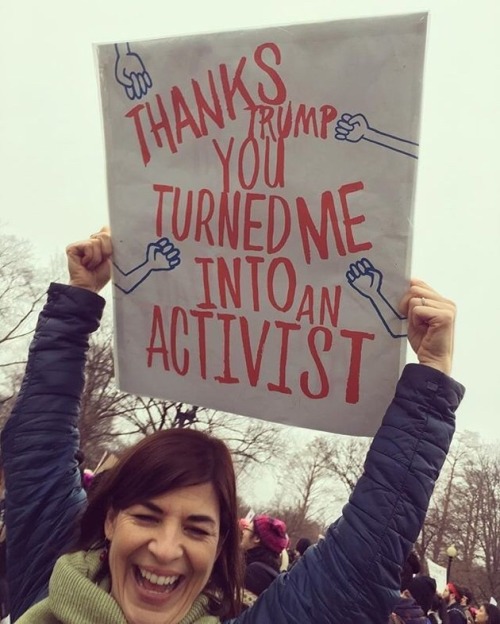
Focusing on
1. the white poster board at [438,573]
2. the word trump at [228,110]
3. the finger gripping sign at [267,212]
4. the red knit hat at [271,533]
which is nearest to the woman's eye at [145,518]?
the finger gripping sign at [267,212]

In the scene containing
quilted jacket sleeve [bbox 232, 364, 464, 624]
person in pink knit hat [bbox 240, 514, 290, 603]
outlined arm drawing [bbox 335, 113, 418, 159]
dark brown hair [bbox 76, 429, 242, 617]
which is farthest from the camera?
person in pink knit hat [bbox 240, 514, 290, 603]

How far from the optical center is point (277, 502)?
4722 cm

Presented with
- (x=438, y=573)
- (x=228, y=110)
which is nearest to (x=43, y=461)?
(x=228, y=110)

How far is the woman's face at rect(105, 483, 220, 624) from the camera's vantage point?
Result: 5.43ft

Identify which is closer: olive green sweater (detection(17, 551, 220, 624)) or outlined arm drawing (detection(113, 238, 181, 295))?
olive green sweater (detection(17, 551, 220, 624))

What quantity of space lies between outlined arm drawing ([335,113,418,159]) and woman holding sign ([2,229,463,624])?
0.43m

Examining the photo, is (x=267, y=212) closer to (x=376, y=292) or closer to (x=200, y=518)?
(x=376, y=292)

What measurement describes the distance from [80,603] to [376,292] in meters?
1.26

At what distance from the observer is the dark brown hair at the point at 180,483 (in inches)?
69.7

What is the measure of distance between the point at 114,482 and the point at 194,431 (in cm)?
28

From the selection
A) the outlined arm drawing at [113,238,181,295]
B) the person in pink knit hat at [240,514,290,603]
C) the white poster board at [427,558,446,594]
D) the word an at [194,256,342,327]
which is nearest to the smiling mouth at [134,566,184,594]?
the word an at [194,256,342,327]

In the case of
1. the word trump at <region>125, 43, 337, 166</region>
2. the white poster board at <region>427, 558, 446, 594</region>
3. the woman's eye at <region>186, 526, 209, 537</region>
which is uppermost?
the word trump at <region>125, 43, 337, 166</region>

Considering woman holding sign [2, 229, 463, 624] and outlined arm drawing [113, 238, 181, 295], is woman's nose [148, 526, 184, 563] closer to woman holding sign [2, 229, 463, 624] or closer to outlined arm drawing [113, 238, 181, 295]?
woman holding sign [2, 229, 463, 624]

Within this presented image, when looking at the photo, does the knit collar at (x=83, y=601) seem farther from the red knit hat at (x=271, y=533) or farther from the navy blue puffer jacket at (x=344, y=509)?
the red knit hat at (x=271, y=533)
